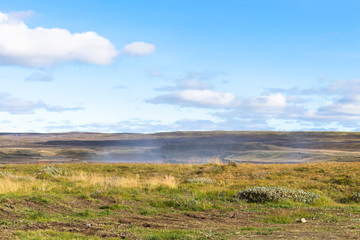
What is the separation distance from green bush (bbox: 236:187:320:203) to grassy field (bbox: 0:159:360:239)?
59 millimetres

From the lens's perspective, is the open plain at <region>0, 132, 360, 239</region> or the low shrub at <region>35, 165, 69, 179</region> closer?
the open plain at <region>0, 132, 360, 239</region>

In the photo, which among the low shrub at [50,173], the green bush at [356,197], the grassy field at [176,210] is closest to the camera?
the grassy field at [176,210]

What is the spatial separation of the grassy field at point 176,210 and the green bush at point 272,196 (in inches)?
2.3

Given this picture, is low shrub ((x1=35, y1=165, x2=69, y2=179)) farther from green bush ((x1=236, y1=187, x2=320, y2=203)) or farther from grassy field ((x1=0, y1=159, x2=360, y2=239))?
green bush ((x1=236, y1=187, x2=320, y2=203))

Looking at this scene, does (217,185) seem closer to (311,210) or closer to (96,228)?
(311,210)

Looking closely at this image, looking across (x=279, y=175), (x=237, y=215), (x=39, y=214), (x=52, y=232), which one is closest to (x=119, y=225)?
(x=52, y=232)

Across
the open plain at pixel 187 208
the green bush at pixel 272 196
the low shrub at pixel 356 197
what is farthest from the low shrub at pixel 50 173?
the low shrub at pixel 356 197

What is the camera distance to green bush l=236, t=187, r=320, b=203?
694 inches

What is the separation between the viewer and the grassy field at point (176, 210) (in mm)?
10617

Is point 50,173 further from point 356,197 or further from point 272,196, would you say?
point 356,197

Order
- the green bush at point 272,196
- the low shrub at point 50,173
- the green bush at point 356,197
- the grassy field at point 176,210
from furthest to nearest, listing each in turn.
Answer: the low shrub at point 50,173 → the green bush at point 356,197 → the green bush at point 272,196 → the grassy field at point 176,210

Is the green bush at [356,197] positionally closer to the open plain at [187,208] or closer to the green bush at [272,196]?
the open plain at [187,208]

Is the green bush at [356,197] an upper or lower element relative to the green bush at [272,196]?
lower

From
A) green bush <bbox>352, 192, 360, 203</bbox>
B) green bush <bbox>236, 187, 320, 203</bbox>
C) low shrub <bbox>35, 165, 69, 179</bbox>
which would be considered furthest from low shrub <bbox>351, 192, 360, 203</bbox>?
low shrub <bbox>35, 165, 69, 179</bbox>
